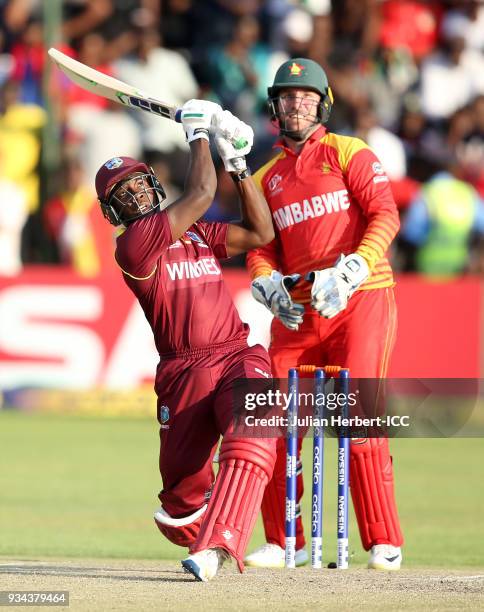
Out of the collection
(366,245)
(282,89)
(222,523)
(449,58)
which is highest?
(449,58)

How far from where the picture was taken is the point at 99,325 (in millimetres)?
13727

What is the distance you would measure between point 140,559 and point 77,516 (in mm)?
1668

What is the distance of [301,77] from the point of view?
6.95m

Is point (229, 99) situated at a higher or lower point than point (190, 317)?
higher

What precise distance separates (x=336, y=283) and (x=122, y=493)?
13.6ft

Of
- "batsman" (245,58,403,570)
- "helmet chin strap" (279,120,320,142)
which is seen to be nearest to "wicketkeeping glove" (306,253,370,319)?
"batsman" (245,58,403,570)

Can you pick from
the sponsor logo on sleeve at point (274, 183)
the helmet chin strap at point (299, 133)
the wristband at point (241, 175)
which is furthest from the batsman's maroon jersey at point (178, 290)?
the helmet chin strap at point (299, 133)

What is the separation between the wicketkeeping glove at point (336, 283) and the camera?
6570mm

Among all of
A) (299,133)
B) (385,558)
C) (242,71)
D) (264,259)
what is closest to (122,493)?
(264,259)

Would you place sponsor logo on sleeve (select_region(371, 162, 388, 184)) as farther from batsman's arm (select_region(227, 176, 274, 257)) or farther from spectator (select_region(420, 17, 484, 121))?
spectator (select_region(420, 17, 484, 121))

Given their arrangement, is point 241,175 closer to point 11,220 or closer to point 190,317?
point 190,317

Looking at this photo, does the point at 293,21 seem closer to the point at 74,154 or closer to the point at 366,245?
the point at 74,154

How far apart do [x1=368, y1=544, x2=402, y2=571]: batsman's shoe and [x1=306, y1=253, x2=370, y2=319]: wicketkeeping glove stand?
1.25 meters

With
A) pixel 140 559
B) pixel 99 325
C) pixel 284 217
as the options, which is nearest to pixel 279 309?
pixel 284 217
